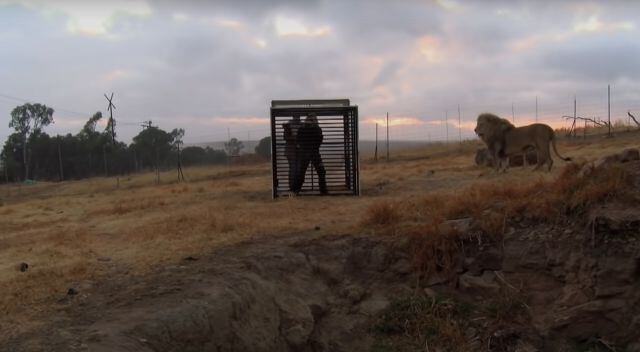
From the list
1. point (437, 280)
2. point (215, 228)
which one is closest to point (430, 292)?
point (437, 280)

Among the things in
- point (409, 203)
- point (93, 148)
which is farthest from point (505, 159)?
point (93, 148)

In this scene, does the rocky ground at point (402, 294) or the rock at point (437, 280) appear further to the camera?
the rock at point (437, 280)

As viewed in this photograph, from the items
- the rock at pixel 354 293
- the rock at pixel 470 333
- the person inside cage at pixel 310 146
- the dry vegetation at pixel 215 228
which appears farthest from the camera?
the person inside cage at pixel 310 146

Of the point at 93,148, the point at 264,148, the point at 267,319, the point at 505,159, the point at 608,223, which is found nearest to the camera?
the point at 267,319

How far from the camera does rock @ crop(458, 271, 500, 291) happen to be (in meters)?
6.66

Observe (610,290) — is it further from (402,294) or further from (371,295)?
(371,295)

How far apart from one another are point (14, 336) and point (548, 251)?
5386 millimetres

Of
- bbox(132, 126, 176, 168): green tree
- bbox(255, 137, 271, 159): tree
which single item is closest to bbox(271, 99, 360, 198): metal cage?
bbox(255, 137, 271, 159): tree

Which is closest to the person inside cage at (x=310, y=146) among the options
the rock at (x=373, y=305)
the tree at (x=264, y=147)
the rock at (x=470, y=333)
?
the rock at (x=373, y=305)

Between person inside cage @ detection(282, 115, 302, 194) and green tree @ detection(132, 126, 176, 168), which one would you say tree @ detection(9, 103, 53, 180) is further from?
person inside cage @ detection(282, 115, 302, 194)

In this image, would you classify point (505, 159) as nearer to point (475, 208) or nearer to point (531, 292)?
point (475, 208)

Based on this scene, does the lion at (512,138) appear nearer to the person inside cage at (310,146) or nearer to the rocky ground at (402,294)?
the person inside cage at (310,146)

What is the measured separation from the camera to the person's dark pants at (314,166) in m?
11.7

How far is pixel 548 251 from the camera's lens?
6566mm
